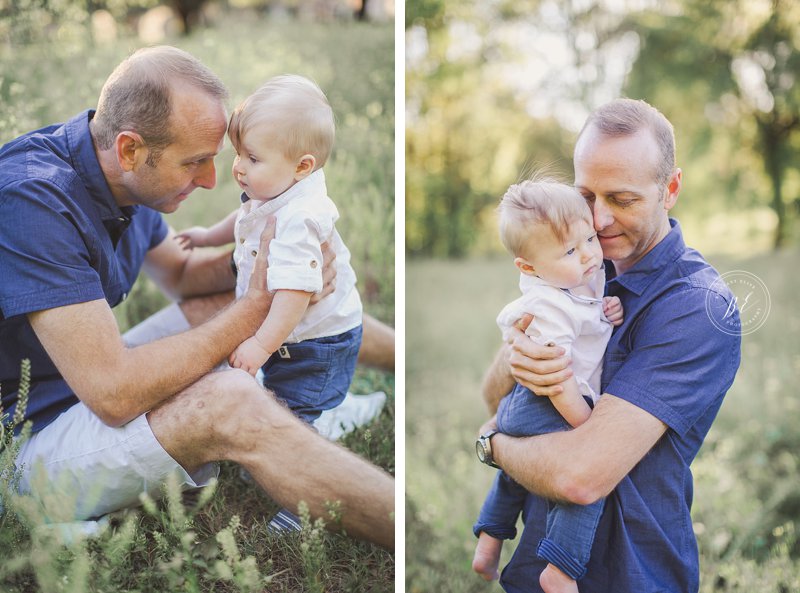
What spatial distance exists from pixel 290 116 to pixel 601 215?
2.90 ft

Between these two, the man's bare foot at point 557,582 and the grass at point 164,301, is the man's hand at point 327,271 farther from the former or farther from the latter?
the man's bare foot at point 557,582

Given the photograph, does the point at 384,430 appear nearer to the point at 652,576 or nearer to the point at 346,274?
the point at 346,274

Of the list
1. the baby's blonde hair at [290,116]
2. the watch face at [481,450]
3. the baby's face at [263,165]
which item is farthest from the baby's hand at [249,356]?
the watch face at [481,450]

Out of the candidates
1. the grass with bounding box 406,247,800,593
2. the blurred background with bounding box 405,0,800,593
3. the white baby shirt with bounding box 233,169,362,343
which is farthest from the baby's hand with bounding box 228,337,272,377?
the grass with bounding box 406,247,800,593

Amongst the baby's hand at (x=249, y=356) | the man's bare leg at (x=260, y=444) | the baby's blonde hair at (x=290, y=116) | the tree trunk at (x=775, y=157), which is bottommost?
the tree trunk at (x=775, y=157)

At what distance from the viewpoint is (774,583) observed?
285 centimetres

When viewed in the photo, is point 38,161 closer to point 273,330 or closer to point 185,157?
point 185,157

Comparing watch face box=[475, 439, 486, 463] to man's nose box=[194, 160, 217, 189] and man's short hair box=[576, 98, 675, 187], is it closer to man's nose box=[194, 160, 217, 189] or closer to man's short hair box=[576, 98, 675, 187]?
man's short hair box=[576, 98, 675, 187]

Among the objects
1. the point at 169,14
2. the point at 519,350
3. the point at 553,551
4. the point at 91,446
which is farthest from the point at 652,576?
the point at 169,14

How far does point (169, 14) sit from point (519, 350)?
762 centimetres

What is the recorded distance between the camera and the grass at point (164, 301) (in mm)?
2039

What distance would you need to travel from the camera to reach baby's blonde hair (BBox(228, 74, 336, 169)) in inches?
84.9

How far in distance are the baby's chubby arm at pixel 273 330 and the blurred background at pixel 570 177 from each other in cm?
73

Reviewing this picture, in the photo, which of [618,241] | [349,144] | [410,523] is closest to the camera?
[618,241]
